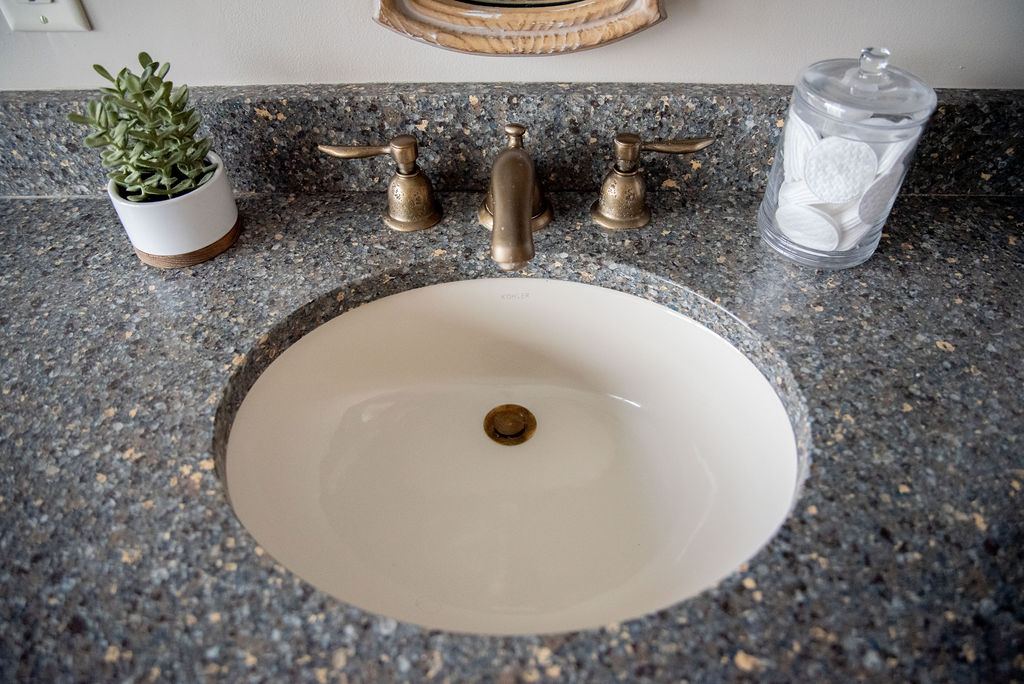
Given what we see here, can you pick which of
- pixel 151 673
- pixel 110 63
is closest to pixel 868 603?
pixel 151 673

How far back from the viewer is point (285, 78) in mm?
841

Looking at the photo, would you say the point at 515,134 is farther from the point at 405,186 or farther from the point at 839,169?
the point at 839,169

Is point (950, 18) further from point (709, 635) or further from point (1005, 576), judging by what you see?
point (709, 635)

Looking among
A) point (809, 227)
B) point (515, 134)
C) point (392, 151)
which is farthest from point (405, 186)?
point (809, 227)

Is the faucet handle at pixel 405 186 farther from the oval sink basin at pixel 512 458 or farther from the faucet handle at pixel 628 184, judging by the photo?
the faucet handle at pixel 628 184

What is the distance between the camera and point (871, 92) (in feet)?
2.15

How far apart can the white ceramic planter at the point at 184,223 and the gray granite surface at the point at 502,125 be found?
0.33 feet

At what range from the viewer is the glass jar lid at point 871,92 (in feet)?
2.11

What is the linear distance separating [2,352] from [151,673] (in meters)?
0.42

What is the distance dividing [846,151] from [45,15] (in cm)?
91

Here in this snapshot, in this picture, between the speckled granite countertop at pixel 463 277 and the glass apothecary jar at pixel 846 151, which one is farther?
the glass apothecary jar at pixel 846 151

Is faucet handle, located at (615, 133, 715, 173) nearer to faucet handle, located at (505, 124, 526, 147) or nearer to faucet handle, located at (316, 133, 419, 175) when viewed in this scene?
Answer: faucet handle, located at (505, 124, 526, 147)

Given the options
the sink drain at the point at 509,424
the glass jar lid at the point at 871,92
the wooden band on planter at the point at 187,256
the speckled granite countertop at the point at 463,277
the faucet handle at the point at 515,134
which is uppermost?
the glass jar lid at the point at 871,92

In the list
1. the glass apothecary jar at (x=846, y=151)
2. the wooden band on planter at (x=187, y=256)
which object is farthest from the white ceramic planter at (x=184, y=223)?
the glass apothecary jar at (x=846, y=151)
